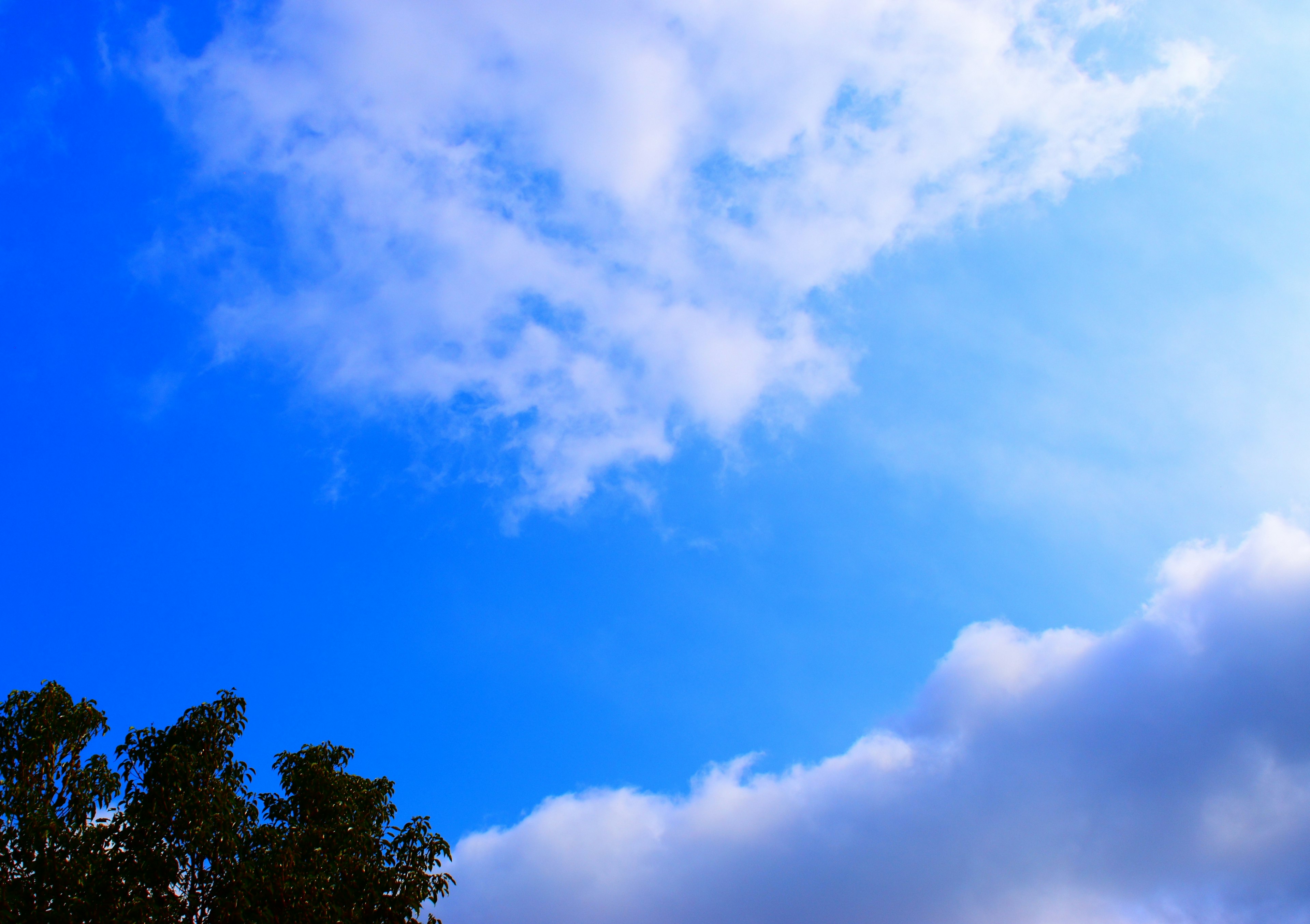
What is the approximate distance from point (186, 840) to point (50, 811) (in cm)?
376

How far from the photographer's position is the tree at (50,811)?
831 inches

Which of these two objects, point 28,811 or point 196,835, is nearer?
point 28,811

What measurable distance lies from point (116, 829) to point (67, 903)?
230cm

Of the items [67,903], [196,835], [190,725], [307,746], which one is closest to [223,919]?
[196,835]

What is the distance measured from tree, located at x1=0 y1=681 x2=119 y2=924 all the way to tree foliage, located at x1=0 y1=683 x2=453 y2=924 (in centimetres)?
3

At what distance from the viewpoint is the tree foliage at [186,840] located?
2155cm

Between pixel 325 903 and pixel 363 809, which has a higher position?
pixel 363 809

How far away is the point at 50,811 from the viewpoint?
21.9 m

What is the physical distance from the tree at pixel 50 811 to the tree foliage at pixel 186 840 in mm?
28

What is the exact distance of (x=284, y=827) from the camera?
28766 millimetres

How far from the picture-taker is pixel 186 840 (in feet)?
80.7

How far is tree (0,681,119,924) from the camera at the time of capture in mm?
21109

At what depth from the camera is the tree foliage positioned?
70.7 feet

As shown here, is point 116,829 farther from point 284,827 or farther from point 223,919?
point 284,827
